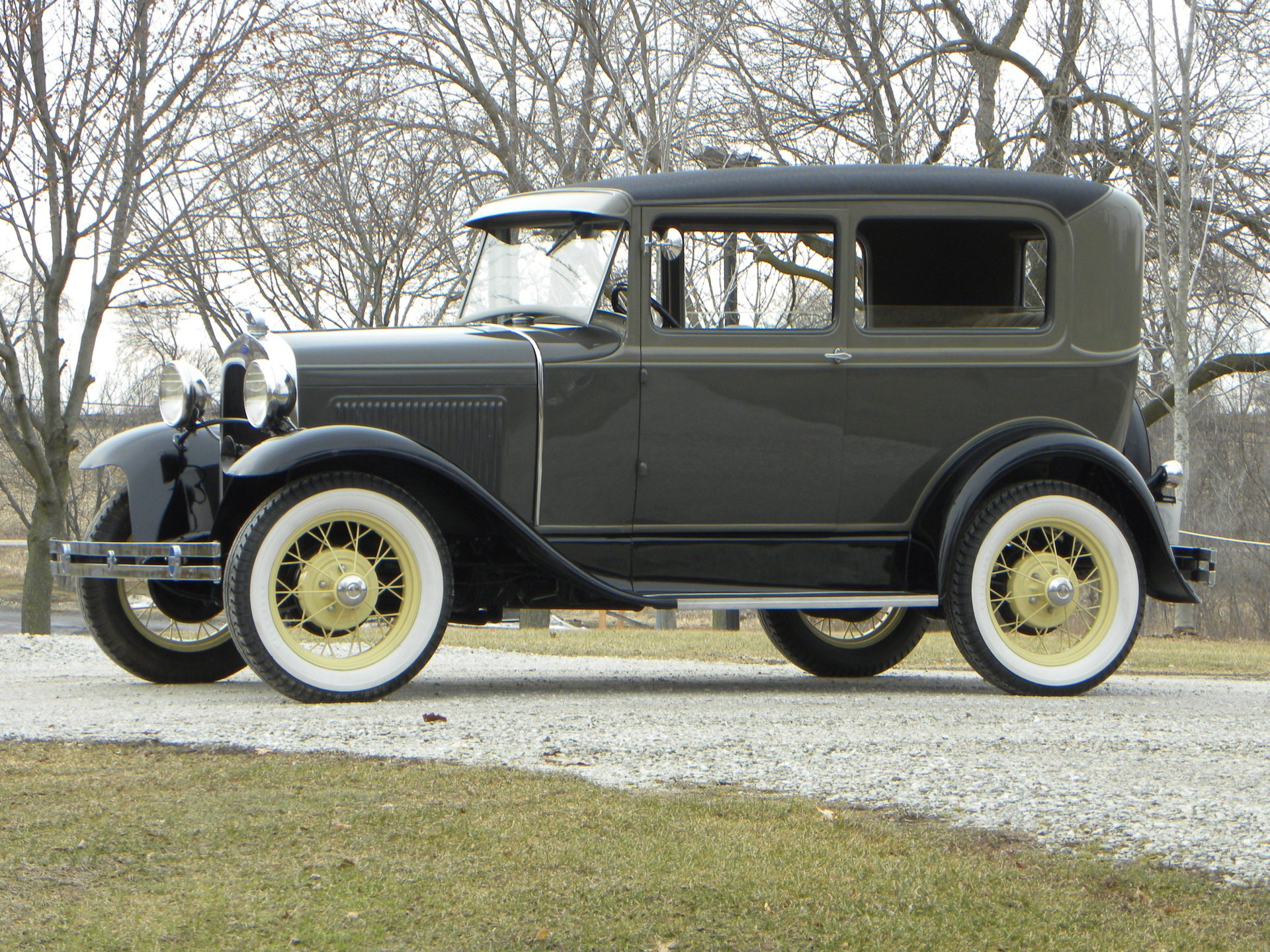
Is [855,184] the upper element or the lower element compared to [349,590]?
upper

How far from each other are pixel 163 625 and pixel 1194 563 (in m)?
4.70

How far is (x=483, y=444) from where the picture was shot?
5793 millimetres

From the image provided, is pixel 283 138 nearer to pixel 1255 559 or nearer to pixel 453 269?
pixel 453 269

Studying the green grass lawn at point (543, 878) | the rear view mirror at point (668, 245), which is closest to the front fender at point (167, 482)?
the rear view mirror at point (668, 245)

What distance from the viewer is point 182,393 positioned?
606 cm

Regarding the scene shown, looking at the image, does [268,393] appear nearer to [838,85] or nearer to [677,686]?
[677,686]

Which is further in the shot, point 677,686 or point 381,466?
point 677,686

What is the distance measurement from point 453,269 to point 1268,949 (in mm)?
15465

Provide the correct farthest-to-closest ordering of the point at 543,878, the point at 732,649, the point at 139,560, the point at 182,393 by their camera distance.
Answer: the point at 732,649 → the point at 182,393 → the point at 139,560 → the point at 543,878

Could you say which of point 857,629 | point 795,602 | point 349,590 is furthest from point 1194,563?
point 349,590

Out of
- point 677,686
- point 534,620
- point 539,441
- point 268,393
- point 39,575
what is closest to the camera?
point 268,393

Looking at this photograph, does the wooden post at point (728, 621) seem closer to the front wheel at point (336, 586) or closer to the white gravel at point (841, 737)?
the white gravel at point (841, 737)

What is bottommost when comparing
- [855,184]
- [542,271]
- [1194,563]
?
[1194,563]

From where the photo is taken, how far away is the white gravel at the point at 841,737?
3.67 m
